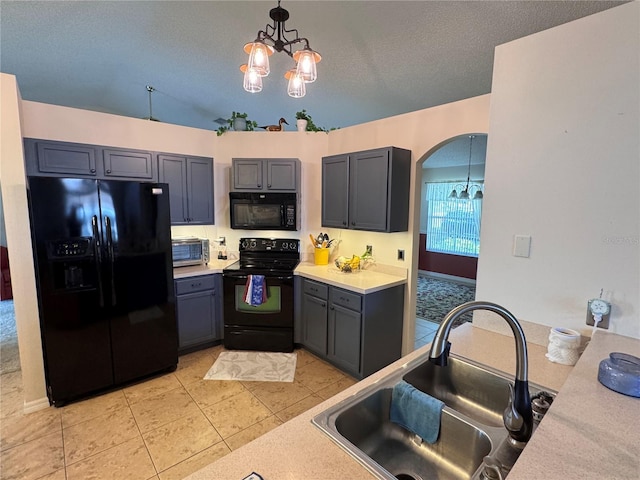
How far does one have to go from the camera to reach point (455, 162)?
21.6 ft

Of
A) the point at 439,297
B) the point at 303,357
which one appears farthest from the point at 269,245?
the point at 439,297

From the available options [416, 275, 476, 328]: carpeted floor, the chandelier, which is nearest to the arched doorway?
[416, 275, 476, 328]: carpeted floor

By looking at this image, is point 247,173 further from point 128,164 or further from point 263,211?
point 128,164

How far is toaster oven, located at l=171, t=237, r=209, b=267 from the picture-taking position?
3.30 meters

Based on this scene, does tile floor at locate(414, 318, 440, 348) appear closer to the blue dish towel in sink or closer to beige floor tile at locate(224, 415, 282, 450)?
beige floor tile at locate(224, 415, 282, 450)

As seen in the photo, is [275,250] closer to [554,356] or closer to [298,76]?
[298,76]

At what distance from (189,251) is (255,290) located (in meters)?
0.91

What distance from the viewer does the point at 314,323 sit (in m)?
3.18

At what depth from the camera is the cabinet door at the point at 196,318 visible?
3.17 m

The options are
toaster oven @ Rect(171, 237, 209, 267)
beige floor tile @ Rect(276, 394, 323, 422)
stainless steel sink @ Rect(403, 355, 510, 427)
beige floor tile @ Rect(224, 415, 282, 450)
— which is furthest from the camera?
toaster oven @ Rect(171, 237, 209, 267)

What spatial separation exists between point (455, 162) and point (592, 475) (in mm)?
6702

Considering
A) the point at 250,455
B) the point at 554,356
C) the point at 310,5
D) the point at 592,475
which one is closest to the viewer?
the point at 592,475

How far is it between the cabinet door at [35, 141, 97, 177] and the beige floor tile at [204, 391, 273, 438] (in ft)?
8.26

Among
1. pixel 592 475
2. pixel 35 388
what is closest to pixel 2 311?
pixel 35 388
